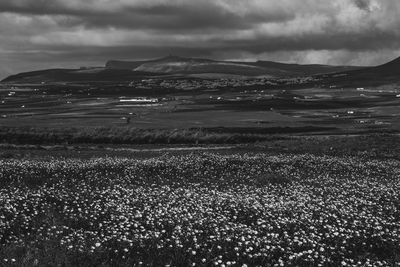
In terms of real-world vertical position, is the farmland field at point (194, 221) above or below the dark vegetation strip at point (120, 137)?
above

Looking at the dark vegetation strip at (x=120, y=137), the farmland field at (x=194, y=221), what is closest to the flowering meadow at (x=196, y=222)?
the farmland field at (x=194, y=221)

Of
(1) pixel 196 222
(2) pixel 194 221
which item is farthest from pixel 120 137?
(1) pixel 196 222

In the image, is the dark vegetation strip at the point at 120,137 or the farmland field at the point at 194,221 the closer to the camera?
the farmland field at the point at 194,221

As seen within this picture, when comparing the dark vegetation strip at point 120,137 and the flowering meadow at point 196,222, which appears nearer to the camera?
the flowering meadow at point 196,222

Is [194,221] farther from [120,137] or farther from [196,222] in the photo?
[120,137]

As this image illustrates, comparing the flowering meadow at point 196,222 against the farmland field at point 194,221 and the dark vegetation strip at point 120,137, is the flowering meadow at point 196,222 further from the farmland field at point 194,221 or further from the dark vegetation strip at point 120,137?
the dark vegetation strip at point 120,137

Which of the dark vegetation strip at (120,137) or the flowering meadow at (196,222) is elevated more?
the flowering meadow at (196,222)

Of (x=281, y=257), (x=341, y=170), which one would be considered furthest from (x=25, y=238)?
(x=341, y=170)

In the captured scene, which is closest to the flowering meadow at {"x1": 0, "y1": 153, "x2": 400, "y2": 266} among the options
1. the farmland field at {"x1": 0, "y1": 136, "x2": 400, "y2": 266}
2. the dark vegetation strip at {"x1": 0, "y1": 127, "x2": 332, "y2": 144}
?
the farmland field at {"x1": 0, "y1": 136, "x2": 400, "y2": 266}
